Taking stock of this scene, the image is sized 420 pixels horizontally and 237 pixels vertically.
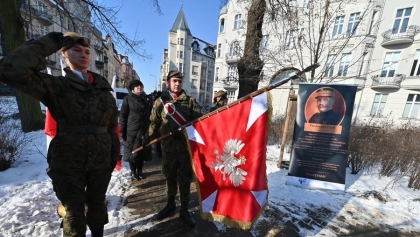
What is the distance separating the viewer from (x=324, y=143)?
3898 mm

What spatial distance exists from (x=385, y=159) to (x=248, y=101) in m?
5.15

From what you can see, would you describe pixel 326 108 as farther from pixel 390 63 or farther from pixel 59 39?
pixel 390 63

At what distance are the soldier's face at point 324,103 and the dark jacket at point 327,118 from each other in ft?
0.28

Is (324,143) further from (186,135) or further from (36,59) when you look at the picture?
(36,59)

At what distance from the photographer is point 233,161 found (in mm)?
2098

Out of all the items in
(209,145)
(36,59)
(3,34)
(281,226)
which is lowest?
(281,226)

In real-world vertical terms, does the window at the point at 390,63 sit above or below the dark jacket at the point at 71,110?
above

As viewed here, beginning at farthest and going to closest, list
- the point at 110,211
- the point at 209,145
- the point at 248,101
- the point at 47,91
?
the point at 110,211 < the point at 209,145 < the point at 248,101 < the point at 47,91

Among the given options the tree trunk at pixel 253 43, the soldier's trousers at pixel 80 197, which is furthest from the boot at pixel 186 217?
the tree trunk at pixel 253 43

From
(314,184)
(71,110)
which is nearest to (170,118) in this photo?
(71,110)

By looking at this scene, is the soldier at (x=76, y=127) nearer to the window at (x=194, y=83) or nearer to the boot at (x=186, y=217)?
the boot at (x=186, y=217)

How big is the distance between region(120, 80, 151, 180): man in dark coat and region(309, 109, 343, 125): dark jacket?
11.9ft

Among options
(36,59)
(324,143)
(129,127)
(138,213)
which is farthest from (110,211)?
(324,143)

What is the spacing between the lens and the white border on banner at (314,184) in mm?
3852
